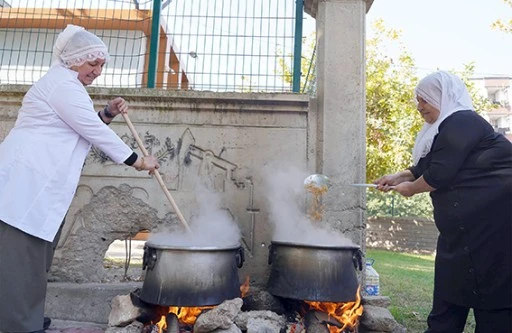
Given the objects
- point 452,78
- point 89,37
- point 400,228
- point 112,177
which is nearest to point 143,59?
point 112,177

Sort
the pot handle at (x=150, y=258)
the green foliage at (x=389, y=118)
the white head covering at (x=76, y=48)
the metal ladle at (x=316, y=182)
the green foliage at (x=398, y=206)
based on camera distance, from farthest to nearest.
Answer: the green foliage at (x=398, y=206), the green foliage at (x=389, y=118), the metal ladle at (x=316, y=182), the pot handle at (x=150, y=258), the white head covering at (x=76, y=48)

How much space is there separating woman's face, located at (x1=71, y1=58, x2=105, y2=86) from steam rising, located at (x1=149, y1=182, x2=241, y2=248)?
1.23 meters

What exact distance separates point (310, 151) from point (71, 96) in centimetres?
201

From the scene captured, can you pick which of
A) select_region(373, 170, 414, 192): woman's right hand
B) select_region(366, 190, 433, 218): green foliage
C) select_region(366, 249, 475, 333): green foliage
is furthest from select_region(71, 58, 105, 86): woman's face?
select_region(366, 190, 433, 218): green foliage

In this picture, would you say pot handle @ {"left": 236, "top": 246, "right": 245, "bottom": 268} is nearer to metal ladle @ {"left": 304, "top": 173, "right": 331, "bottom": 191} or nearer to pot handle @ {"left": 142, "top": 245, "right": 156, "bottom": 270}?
pot handle @ {"left": 142, "top": 245, "right": 156, "bottom": 270}

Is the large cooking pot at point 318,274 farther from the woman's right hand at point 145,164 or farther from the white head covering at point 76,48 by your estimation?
the white head covering at point 76,48

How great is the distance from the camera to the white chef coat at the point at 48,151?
90.4 inches

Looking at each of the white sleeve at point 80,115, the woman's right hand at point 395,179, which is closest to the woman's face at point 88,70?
the white sleeve at point 80,115

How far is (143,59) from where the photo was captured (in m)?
4.34

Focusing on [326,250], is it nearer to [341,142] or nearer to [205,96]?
[341,142]

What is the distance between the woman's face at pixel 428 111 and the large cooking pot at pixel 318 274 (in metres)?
1.03

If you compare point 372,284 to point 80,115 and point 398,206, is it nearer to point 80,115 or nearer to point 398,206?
point 80,115

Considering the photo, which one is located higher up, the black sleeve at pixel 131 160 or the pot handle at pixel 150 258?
the black sleeve at pixel 131 160

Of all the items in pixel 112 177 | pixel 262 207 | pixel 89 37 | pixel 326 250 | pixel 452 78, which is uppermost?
pixel 89 37
